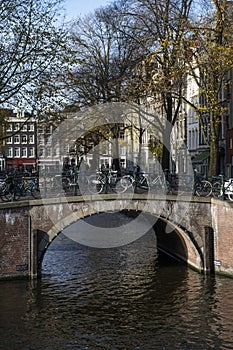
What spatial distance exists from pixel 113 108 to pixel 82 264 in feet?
38.2

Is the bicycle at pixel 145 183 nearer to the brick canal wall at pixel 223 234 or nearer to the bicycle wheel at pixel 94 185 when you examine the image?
the bicycle wheel at pixel 94 185

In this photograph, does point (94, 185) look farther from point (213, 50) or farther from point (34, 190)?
point (213, 50)

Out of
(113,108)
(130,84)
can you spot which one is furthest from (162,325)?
(113,108)

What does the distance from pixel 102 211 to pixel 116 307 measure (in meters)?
5.11

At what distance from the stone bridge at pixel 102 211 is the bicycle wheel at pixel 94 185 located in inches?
37.1

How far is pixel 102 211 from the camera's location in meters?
22.4

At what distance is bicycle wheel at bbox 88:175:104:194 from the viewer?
23.3m

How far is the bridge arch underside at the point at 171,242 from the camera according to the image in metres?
21.7

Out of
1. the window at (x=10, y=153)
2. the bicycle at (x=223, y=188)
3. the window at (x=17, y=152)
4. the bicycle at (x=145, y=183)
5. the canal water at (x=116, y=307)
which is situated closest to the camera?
the canal water at (x=116, y=307)

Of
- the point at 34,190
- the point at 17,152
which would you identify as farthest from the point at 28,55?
the point at 17,152

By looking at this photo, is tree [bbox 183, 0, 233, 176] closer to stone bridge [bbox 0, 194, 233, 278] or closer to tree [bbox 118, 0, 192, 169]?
tree [bbox 118, 0, 192, 169]

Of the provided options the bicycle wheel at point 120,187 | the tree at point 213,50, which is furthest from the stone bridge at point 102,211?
the tree at point 213,50

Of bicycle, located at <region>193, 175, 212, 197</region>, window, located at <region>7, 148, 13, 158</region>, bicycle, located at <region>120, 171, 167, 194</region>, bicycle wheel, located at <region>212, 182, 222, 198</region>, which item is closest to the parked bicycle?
bicycle, located at <region>120, 171, 167, 194</region>

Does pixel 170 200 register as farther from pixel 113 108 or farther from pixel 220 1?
pixel 113 108
